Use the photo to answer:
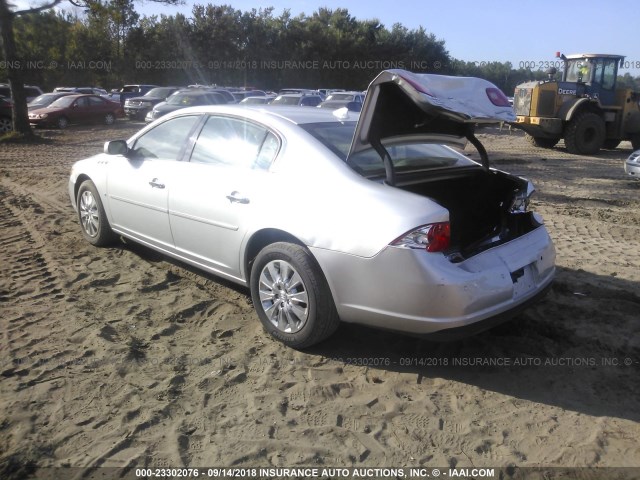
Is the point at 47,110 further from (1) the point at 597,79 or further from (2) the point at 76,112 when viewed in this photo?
(1) the point at 597,79

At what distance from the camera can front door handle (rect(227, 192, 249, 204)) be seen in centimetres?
400

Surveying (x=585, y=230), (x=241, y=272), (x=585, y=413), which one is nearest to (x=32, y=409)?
(x=241, y=272)

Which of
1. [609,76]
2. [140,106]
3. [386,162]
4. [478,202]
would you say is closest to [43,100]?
[140,106]

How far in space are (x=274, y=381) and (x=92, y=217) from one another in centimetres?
341

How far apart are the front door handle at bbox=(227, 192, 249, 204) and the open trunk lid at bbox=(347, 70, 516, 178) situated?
80 centimetres

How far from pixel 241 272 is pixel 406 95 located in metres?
1.68

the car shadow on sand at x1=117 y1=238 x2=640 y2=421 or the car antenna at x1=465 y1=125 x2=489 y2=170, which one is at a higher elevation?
the car antenna at x1=465 y1=125 x2=489 y2=170

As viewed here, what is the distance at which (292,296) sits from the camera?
374 cm

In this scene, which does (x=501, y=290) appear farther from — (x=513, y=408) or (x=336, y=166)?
(x=336, y=166)

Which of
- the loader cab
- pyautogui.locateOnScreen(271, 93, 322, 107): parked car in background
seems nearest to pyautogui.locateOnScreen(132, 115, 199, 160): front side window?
the loader cab

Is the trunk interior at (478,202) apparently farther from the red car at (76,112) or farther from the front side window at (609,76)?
the red car at (76,112)

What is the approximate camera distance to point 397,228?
10.7ft

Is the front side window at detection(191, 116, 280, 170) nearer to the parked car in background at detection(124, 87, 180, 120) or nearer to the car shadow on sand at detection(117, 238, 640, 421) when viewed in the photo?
the car shadow on sand at detection(117, 238, 640, 421)

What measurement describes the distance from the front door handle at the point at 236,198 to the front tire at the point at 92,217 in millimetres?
2185
